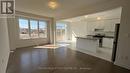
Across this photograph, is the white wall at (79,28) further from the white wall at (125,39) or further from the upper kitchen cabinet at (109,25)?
the white wall at (125,39)

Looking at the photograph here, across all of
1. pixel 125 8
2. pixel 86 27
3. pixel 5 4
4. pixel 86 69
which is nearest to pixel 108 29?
pixel 86 27

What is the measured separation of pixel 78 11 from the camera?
543cm

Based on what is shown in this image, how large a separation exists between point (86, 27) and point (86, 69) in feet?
23.0

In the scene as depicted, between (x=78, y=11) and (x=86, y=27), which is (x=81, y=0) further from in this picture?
(x=86, y=27)

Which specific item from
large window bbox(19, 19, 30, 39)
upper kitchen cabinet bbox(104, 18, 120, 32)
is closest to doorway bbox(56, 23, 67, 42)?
large window bbox(19, 19, 30, 39)

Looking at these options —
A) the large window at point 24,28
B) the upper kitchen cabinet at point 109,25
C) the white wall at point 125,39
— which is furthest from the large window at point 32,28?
the white wall at point 125,39

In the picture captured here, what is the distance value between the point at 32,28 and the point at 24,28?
737 mm

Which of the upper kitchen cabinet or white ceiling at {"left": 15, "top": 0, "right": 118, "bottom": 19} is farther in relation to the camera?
the upper kitchen cabinet

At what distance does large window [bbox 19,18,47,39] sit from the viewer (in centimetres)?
668

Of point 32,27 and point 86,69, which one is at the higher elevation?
point 32,27

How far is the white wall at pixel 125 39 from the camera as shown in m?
2.88

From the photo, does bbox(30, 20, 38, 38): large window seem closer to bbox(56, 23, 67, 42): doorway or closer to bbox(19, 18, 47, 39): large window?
bbox(19, 18, 47, 39): large window

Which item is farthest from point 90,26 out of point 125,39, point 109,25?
point 125,39

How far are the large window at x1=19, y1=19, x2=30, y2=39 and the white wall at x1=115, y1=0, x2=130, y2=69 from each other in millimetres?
6382
